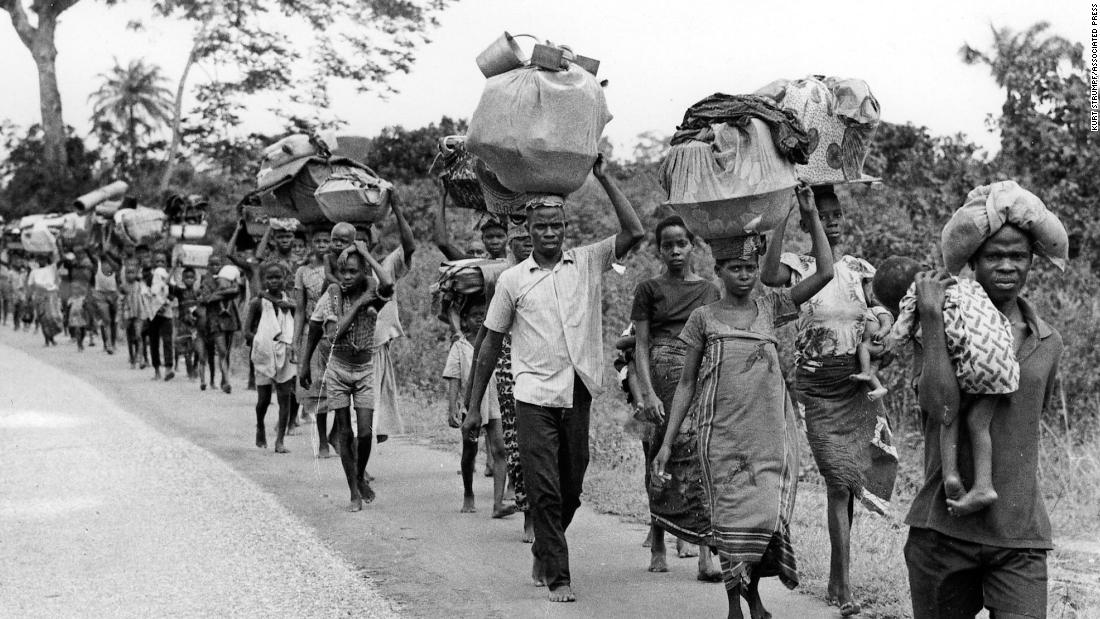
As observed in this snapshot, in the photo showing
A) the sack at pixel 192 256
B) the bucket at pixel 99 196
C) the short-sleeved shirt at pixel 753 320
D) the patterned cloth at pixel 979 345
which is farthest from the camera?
the bucket at pixel 99 196

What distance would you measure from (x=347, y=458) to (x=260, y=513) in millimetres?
673

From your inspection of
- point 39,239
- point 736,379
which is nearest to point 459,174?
point 736,379

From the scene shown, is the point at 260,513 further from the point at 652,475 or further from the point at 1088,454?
the point at 1088,454

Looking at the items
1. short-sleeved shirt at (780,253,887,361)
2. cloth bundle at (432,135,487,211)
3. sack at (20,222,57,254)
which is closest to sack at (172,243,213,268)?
cloth bundle at (432,135,487,211)

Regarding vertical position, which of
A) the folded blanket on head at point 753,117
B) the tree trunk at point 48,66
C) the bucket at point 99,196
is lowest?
the folded blanket on head at point 753,117

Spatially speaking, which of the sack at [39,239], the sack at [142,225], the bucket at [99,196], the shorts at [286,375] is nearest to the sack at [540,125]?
the shorts at [286,375]

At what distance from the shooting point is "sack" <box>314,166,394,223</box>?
916cm

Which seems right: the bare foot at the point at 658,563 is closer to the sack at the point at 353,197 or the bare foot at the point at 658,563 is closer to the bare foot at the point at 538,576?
the bare foot at the point at 538,576

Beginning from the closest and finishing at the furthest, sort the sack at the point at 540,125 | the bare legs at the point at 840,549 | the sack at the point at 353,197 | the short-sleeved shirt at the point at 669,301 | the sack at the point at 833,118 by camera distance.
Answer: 1. the bare legs at the point at 840,549
2. the sack at the point at 540,125
3. the sack at the point at 833,118
4. the short-sleeved shirt at the point at 669,301
5. the sack at the point at 353,197

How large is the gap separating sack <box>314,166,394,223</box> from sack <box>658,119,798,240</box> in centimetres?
384

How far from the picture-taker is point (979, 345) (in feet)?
12.0

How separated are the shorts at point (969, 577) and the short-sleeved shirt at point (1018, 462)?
37mm

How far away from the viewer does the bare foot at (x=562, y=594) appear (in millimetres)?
6047

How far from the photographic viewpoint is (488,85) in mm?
6344
